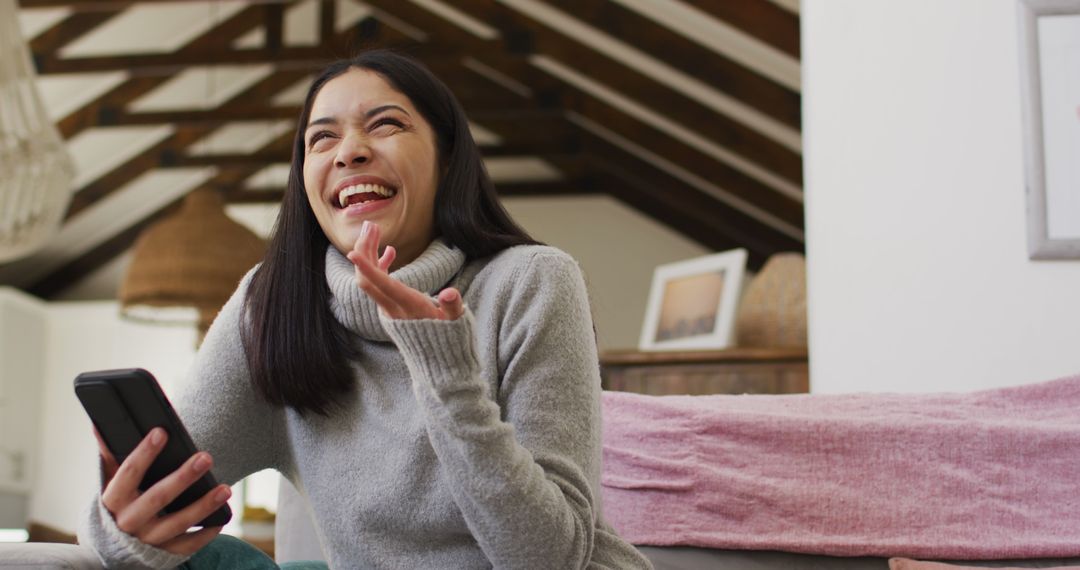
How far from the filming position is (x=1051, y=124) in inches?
95.8

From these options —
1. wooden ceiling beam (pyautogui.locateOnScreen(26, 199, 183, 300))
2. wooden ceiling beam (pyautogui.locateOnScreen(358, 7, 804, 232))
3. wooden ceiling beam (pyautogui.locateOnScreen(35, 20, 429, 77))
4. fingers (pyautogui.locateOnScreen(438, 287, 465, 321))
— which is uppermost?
wooden ceiling beam (pyautogui.locateOnScreen(35, 20, 429, 77))

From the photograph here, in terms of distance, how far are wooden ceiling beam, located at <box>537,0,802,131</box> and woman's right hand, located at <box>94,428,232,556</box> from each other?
17.0 feet

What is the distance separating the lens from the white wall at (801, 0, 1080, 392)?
241 centimetres

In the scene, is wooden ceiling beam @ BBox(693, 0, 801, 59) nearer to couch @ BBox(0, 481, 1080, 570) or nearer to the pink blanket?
the pink blanket

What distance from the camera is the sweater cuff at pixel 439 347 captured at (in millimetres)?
1125

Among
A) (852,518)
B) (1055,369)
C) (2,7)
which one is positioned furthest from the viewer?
(2,7)

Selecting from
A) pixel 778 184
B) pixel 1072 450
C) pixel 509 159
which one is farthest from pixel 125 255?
pixel 1072 450

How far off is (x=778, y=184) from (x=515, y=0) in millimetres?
1852

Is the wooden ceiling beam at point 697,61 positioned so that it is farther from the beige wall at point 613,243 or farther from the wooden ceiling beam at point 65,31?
the wooden ceiling beam at point 65,31

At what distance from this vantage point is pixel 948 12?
2494 mm

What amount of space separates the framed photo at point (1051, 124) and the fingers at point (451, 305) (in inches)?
62.7

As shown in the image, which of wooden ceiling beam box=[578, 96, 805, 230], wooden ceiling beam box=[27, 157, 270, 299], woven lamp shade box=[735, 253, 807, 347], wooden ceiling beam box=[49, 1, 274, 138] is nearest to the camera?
woven lamp shade box=[735, 253, 807, 347]

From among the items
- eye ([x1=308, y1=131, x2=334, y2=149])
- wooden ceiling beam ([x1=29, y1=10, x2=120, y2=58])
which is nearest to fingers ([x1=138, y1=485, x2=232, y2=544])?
eye ([x1=308, y1=131, x2=334, y2=149])

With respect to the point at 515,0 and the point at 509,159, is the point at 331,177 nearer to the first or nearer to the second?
the point at 515,0
